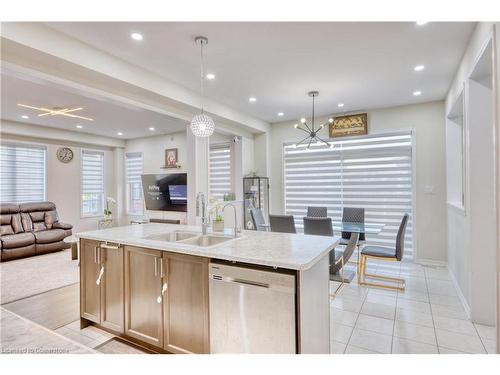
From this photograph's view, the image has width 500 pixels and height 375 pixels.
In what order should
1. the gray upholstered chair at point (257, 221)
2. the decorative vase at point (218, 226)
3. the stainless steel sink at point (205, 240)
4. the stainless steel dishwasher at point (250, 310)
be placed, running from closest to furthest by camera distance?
the stainless steel dishwasher at point (250, 310) < the stainless steel sink at point (205, 240) < the decorative vase at point (218, 226) < the gray upholstered chair at point (257, 221)

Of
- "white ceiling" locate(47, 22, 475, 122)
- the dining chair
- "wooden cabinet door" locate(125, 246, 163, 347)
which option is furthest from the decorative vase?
the dining chair

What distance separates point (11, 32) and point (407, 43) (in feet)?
12.3

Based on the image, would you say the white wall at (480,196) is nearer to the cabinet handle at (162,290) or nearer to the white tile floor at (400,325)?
the white tile floor at (400,325)

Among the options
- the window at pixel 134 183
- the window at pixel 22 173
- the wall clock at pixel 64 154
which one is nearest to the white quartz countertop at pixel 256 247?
the window at pixel 22 173

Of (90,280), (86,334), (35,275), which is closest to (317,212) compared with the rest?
(90,280)

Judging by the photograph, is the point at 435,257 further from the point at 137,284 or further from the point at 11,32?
the point at 11,32

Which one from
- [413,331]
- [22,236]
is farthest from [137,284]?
[22,236]

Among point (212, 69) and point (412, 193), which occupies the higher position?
point (212, 69)

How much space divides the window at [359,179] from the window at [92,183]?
5557 mm

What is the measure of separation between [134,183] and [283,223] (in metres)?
5.91

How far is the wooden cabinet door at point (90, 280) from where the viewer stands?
2.63 m

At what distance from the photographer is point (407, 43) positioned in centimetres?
292

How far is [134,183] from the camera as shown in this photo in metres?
8.33
